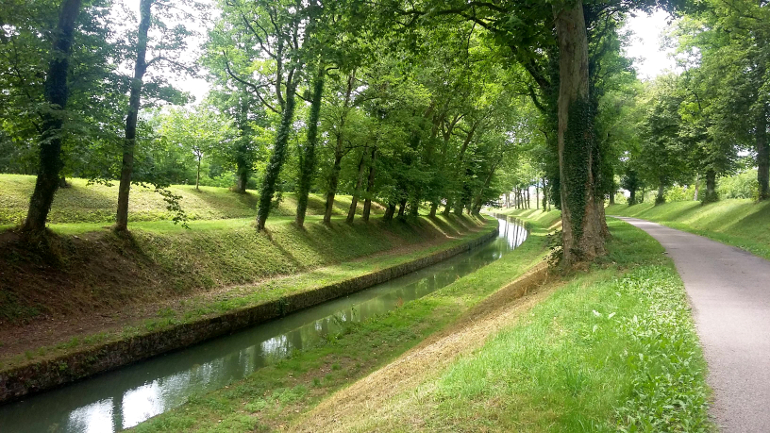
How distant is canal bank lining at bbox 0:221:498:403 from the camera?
7.34 metres

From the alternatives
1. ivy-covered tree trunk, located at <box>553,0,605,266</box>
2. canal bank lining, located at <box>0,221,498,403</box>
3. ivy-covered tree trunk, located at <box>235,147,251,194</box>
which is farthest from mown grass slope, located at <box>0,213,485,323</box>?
ivy-covered tree trunk, located at <box>553,0,605,266</box>

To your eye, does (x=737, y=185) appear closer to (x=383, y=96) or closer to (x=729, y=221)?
(x=729, y=221)

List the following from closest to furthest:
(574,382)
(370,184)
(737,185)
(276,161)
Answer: (574,382) → (276,161) → (370,184) → (737,185)

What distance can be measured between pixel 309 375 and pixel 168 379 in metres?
3.05

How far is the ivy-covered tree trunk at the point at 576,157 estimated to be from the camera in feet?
35.1

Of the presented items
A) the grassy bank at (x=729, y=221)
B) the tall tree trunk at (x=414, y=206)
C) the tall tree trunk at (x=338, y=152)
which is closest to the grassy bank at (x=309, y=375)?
the grassy bank at (x=729, y=221)

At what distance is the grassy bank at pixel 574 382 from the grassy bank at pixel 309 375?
7.59 ft

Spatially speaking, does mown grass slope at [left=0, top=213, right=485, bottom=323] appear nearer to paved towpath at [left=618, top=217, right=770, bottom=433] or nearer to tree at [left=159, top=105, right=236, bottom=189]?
tree at [left=159, top=105, right=236, bottom=189]

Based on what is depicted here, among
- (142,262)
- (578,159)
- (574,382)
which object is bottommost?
(142,262)

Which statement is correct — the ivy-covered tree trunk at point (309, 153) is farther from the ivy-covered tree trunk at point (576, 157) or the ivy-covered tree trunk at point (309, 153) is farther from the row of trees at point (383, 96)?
the ivy-covered tree trunk at point (576, 157)

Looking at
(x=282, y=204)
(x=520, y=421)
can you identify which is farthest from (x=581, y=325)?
(x=282, y=204)

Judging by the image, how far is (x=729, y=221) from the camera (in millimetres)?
22797

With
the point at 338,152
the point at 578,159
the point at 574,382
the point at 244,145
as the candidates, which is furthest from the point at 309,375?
the point at 244,145

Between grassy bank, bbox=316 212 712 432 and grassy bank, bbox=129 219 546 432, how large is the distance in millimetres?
2315
